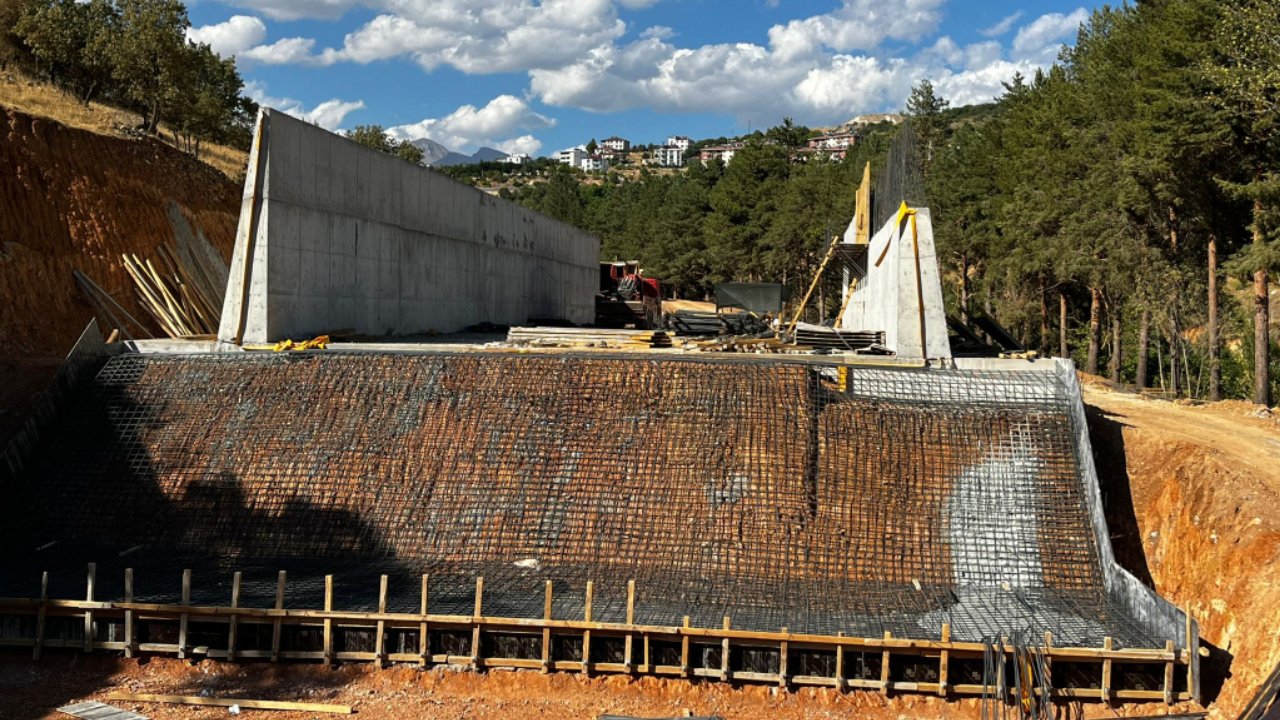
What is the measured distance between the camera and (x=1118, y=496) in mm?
12836

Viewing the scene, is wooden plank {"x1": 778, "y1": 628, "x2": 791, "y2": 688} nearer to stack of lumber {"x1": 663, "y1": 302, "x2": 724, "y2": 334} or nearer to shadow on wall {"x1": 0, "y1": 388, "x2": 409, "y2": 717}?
shadow on wall {"x1": 0, "y1": 388, "x2": 409, "y2": 717}

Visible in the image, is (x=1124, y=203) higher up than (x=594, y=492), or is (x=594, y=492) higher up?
(x=1124, y=203)

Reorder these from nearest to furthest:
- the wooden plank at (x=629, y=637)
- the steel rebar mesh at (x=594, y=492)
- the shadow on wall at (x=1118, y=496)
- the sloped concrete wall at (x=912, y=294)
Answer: the wooden plank at (x=629, y=637) < the steel rebar mesh at (x=594, y=492) < the shadow on wall at (x=1118, y=496) < the sloped concrete wall at (x=912, y=294)

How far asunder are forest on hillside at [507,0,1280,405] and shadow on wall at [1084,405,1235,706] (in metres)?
6.35

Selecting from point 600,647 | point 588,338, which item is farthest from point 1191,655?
point 588,338

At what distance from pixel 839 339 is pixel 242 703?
1114cm

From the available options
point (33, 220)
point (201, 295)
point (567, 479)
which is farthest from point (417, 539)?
point (33, 220)

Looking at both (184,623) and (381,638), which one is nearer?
(381,638)

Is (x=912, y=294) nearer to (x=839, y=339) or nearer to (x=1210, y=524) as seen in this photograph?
(x=839, y=339)

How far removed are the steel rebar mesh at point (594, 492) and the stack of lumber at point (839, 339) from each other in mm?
3170

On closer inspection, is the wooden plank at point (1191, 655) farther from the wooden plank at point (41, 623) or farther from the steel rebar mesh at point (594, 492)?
the wooden plank at point (41, 623)

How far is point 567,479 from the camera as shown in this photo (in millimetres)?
11797

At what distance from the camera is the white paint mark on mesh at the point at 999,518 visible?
10742 mm

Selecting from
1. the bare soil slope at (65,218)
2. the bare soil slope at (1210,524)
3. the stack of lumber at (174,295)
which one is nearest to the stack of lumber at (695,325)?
the bare soil slope at (1210,524)
